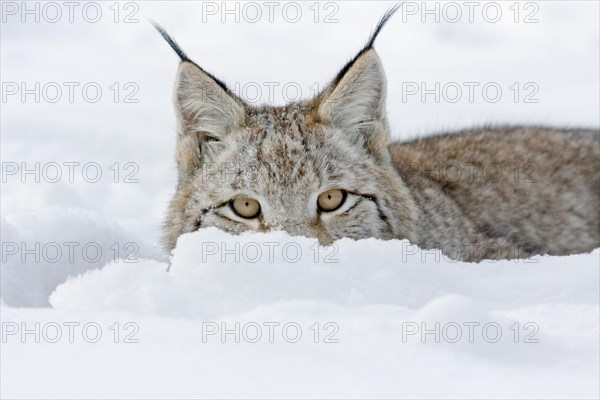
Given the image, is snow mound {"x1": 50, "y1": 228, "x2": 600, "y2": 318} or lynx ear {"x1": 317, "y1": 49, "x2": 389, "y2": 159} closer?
snow mound {"x1": 50, "y1": 228, "x2": 600, "y2": 318}

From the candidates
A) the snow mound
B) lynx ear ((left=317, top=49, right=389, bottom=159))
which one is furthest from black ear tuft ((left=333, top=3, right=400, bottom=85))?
the snow mound

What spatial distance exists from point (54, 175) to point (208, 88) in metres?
A: 3.81

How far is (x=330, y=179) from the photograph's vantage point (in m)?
4.14

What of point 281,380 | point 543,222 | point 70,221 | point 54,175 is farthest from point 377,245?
point 54,175

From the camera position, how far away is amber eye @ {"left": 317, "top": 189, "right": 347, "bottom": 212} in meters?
4.08

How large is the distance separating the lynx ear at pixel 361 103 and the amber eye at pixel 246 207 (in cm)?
71

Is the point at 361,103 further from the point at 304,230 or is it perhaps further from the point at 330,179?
the point at 304,230

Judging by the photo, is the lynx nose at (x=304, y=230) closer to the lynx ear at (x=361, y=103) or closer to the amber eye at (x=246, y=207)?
the amber eye at (x=246, y=207)

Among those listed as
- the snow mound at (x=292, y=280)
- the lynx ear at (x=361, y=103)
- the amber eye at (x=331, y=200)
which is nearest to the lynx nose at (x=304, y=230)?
the amber eye at (x=331, y=200)

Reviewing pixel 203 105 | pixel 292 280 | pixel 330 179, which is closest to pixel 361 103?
pixel 330 179

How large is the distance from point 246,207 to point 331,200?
1.43 feet

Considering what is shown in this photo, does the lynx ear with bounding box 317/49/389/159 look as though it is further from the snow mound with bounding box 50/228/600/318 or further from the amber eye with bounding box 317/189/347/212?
the snow mound with bounding box 50/228/600/318

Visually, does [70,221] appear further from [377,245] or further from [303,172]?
[377,245]

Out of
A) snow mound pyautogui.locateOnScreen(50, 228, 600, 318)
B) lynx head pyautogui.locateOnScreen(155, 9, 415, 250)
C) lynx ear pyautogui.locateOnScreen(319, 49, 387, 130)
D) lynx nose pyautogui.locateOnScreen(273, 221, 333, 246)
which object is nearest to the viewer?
snow mound pyautogui.locateOnScreen(50, 228, 600, 318)
